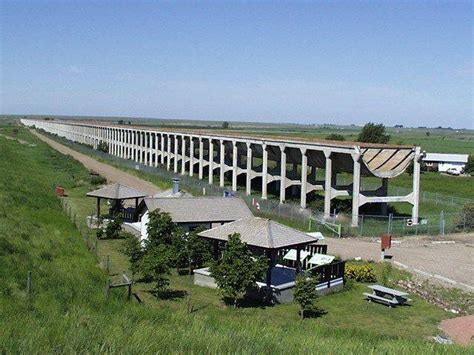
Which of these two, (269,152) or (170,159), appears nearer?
(269,152)

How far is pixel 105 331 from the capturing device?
8.29m

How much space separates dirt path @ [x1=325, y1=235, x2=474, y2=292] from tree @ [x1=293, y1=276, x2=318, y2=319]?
26.5 ft

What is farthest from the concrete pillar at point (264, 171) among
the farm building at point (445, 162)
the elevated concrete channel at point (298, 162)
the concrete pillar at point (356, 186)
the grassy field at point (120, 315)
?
the farm building at point (445, 162)

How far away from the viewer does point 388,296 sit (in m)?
21.4

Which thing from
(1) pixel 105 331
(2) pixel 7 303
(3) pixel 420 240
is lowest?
(3) pixel 420 240

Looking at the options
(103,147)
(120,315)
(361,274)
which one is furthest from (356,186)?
(103,147)

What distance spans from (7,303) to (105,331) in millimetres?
8535

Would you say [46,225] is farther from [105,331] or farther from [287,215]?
[105,331]

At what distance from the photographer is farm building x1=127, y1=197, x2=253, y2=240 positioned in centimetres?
2744

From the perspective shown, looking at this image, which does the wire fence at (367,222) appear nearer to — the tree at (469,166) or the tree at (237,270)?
the tree at (237,270)

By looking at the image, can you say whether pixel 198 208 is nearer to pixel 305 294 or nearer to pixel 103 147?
pixel 305 294

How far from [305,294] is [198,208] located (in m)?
10.4

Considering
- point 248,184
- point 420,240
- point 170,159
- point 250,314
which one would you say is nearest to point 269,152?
point 248,184

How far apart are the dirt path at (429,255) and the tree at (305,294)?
26.5 ft
